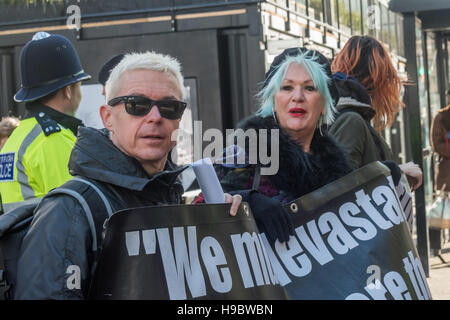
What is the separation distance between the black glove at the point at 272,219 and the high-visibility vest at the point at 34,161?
1.31 metres

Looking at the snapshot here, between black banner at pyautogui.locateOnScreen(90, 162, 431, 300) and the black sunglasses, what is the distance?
1.15 feet

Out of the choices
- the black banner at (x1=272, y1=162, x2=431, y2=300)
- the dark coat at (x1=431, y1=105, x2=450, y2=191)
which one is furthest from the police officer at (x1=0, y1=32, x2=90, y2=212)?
the dark coat at (x1=431, y1=105, x2=450, y2=191)

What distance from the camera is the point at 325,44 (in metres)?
11.4

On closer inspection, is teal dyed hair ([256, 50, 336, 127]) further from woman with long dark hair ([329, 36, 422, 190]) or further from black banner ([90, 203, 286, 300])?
black banner ([90, 203, 286, 300])

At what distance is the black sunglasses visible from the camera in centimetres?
217

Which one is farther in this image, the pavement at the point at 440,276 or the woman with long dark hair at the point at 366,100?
the pavement at the point at 440,276

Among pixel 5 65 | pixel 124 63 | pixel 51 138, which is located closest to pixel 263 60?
pixel 5 65

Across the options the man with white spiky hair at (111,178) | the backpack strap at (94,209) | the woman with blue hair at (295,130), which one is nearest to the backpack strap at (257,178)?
the woman with blue hair at (295,130)

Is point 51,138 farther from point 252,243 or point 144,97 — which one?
point 252,243

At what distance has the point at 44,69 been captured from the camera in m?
3.71

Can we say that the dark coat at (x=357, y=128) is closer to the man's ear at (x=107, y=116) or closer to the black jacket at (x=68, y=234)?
the man's ear at (x=107, y=116)

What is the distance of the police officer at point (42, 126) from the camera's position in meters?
3.54

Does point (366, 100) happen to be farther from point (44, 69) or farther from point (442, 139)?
point (442, 139)
